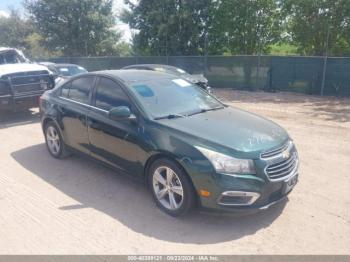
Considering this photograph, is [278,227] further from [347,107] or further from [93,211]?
[347,107]

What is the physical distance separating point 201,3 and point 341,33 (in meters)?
8.98

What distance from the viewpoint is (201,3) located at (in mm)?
21812

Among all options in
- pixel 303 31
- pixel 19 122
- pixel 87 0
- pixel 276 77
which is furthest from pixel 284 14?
pixel 87 0

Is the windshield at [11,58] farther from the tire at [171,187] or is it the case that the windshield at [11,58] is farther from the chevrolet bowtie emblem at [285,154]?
the chevrolet bowtie emblem at [285,154]

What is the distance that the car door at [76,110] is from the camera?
5117 millimetres

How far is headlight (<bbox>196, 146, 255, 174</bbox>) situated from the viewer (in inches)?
137

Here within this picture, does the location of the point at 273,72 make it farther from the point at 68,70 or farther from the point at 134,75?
the point at 134,75

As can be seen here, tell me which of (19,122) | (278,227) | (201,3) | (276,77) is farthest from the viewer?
(201,3)

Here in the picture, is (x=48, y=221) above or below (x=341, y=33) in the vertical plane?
below

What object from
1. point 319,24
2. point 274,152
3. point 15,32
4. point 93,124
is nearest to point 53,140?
point 93,124

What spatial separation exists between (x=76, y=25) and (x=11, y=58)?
1999 cm

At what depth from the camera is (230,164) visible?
3.50 meters

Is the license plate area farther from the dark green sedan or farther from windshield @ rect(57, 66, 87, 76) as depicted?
windshield @ rect(57, 66, 87, 76)

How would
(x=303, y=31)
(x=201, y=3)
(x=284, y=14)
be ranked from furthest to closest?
(x=201, y=3)
(x=284, y=14)
(x=303, y=31)
